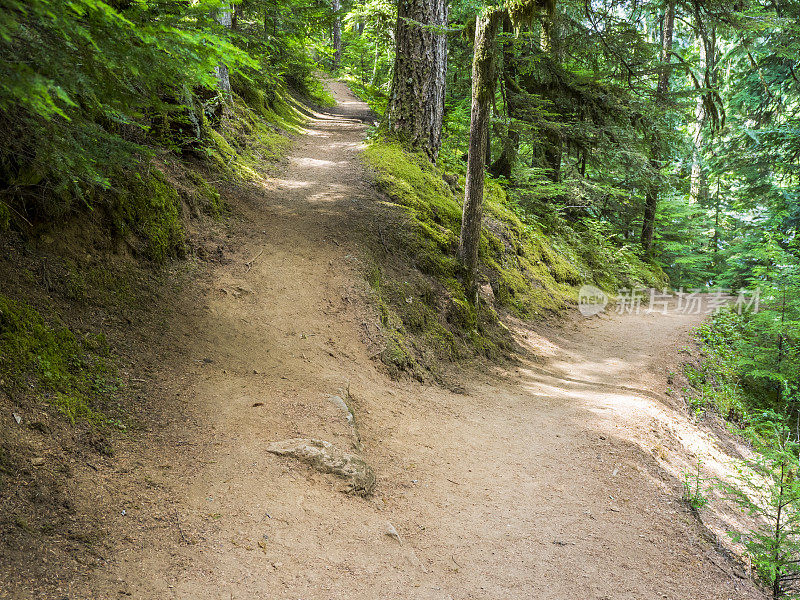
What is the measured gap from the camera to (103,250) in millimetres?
5059

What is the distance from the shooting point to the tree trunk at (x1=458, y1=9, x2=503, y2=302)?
315 inches

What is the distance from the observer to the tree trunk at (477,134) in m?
8.00

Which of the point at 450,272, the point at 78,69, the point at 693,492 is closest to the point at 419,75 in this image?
the point at 450,272

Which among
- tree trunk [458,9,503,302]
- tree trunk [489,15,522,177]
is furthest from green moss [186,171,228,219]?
tree trunk [489,15,522,177]

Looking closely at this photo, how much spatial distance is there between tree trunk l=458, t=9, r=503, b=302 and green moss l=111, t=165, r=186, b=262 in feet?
15.7

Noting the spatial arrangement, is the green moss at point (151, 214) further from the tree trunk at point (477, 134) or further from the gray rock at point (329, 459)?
the tree trunk at point (477, 134)

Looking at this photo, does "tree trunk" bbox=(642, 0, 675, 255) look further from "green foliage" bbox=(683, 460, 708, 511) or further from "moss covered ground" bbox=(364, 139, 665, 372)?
"green foliage" bbox=(683, 460, 708, 511)

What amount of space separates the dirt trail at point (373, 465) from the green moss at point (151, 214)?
70 cm

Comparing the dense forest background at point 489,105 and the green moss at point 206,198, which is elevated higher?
the dense forest background at point 489,105

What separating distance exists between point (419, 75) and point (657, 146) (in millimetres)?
7783

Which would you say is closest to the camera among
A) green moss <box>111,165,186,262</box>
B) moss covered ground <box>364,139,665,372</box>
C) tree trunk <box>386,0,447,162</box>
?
green moss <box>111,165,186,262</box>

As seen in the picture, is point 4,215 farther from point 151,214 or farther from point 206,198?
point 206,198

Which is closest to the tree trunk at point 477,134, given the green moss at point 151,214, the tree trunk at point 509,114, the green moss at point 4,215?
the tree trunk at point 509,114

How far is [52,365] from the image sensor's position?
3707mm
